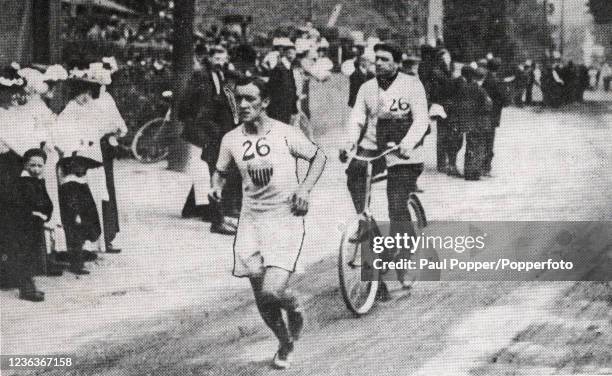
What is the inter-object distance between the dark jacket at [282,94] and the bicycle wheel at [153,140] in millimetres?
1024

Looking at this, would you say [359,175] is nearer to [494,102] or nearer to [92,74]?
[92,74]

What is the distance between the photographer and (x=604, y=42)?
5.30 metres

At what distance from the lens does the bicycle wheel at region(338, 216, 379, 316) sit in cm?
477

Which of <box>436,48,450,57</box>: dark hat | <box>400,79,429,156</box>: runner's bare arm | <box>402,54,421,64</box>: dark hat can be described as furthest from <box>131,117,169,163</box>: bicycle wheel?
<box>400,79,429,156</box>: runner's bare arm

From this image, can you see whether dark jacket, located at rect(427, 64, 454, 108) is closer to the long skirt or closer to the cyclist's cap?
the cyclist's cap

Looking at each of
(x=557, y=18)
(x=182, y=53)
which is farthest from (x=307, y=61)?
(x=557, y=18)

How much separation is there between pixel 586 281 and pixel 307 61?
323 centimetres

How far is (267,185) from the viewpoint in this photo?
14.0 ft

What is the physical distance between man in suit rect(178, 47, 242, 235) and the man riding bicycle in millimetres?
1139

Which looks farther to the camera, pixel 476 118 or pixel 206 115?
pixel 476 118

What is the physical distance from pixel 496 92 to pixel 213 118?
2.65 metres

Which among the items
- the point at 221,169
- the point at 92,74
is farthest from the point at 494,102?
the point at 221,169

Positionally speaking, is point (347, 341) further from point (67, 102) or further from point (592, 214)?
point (67, 102)

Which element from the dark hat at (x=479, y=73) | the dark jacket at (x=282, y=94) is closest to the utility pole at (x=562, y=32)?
the dark hat at (x=479, y=73)
